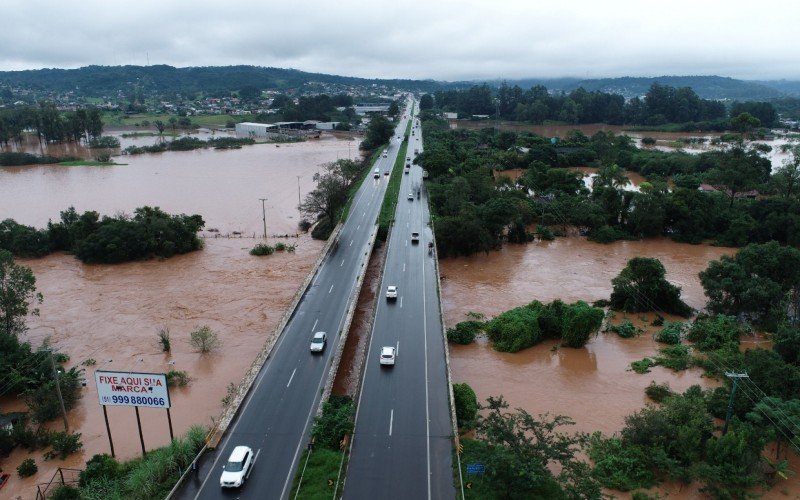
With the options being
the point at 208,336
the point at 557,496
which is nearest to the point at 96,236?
the point at 208,336

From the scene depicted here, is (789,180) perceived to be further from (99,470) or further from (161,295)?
(99,470)

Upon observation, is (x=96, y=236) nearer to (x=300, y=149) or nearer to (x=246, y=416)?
(x=246, y=416)

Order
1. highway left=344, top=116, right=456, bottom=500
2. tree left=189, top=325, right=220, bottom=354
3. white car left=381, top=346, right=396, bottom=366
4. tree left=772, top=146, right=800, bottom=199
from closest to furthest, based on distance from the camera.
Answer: highway left=344, top=116, right=456, bottom=500, white car left=381, top=346, right=396, bottom=366, tree left=189, top=325, right=220, bottom=354, tree left=772, top=146, right=800, bottom=199

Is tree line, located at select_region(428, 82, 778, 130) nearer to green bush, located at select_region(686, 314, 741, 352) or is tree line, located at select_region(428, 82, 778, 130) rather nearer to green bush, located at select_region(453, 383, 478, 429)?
green bush, located at select_region(686, 314, 741, 352)

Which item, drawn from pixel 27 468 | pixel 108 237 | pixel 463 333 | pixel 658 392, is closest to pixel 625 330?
pixel 658 392

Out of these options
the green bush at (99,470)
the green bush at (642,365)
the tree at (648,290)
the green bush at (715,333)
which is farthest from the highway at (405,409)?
the green bush at (715,333)

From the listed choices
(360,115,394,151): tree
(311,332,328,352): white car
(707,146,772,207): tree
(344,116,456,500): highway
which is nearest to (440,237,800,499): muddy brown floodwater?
(344,116,456,500): highway
